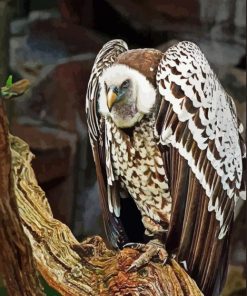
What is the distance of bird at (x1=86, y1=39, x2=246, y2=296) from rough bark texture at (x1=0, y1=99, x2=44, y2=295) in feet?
0.67

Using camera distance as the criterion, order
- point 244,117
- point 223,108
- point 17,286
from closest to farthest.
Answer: point 17,286 → point 223,108 → point 244,117

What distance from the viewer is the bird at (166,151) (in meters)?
1.46

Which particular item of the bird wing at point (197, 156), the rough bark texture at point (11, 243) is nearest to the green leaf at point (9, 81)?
the rough bark texture at point (11, 243)

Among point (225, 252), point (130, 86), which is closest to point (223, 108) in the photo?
point (130, 86)

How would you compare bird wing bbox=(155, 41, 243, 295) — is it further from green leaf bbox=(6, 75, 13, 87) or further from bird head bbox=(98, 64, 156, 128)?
green leaf bbox=(6, 75, 13, 87)

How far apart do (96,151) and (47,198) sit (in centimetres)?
14

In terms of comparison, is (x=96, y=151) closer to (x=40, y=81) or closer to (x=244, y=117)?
(x=40, y=81)

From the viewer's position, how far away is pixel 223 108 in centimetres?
153

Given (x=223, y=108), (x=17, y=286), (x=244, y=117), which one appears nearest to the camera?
(x=17, y=286)

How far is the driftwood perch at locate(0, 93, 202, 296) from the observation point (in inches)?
59.0

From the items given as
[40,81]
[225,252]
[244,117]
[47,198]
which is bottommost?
[225,252]

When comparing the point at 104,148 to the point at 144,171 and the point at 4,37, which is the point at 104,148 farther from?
the point at 4,37

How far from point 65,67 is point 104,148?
18 centimetres

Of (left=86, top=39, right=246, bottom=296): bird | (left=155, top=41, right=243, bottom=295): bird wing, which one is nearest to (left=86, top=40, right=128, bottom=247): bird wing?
(left=86, top=39, right=246, bottom=296): bird
